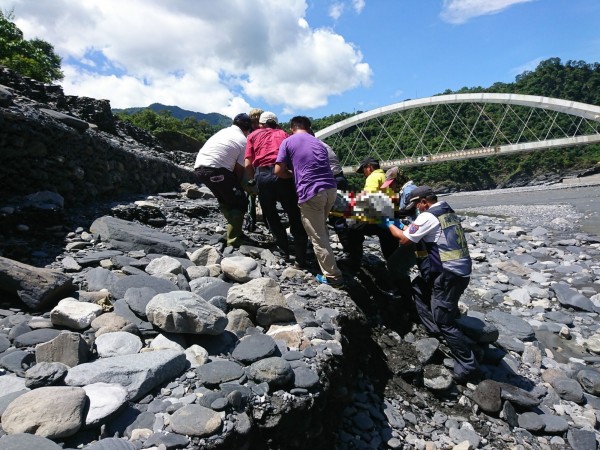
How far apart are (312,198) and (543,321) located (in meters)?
4.70

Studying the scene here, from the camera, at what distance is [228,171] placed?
5160 mm

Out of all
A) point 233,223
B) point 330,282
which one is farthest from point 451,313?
point 233,223

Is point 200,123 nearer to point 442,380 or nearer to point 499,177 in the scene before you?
point 499,177

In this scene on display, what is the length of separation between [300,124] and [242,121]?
1219 millimetres

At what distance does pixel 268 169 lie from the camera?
4.73 m

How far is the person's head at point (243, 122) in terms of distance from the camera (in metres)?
5.38

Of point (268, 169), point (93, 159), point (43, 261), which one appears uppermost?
point (93, 159)

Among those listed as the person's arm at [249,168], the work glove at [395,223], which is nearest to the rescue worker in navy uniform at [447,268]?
the work glove at [395,223]

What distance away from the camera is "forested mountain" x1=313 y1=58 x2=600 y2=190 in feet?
164

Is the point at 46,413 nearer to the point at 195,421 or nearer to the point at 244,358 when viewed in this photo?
the point at 195,421

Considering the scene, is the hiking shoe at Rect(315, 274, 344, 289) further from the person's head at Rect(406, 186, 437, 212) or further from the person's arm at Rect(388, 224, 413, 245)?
the person's head at Rect(406, 186, 437, 212)

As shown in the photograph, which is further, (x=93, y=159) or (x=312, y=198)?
(x=93, y=159)

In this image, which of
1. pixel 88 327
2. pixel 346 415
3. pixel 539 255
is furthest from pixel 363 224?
pixel 539 255

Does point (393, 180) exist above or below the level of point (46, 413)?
above
